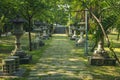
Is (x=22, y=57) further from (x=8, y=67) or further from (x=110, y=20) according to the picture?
(x=110, y=20)

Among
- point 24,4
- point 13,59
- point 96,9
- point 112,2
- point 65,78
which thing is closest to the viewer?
point 112,2

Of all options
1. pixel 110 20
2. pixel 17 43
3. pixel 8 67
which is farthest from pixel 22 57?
pixel 110 20

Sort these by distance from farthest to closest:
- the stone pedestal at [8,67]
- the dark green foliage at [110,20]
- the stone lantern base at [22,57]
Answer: the stone lantern base at [22,57], the stone pedestal at [8,67], the dark green foliage at [110,20]

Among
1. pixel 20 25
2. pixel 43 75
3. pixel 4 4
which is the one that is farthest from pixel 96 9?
pixel 4 4

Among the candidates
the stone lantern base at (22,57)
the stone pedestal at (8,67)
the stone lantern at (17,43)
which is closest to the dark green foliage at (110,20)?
the stone pedestal at (8,67)

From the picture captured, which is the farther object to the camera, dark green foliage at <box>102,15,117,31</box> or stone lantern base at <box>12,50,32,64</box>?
stone lantern base at <box>12,50,32,64</box>

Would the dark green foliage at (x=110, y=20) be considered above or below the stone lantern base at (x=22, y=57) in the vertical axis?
above

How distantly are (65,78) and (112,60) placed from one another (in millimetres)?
4209

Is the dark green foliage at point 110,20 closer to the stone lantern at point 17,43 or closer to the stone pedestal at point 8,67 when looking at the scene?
the stone pedestal at point 8,67

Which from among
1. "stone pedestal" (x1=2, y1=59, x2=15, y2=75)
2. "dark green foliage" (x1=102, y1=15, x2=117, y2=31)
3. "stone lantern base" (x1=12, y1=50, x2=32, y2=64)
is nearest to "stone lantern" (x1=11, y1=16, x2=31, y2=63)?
"stone lantern base" (x1=12, y1=50, x2=32, y2=64)

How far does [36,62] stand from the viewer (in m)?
15.5

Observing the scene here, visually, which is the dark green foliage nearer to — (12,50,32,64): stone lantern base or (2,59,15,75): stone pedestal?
(2,59,15,75): stone pedestal

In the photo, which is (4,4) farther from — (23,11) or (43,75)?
(43,75)

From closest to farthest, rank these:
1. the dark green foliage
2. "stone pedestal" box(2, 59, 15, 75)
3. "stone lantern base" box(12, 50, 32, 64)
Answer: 1. the dark green foliage
2. "stone pedestal" box(2, 59, 15, 75)
3. "stone lantern base" box(12, 50, 32, 64)
